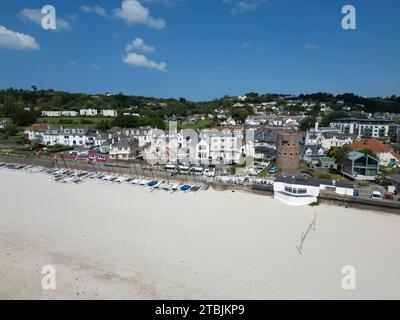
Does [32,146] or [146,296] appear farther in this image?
[32,146]

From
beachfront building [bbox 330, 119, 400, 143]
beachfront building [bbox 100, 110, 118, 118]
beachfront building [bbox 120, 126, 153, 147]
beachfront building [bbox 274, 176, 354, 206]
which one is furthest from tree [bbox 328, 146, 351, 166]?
beachfront building [bbox 100, 110, 118, 118]

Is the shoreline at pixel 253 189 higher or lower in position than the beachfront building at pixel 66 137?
lower

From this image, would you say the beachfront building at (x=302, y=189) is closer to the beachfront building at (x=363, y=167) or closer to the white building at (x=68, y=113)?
the beachfront building at (x=363, y=167)

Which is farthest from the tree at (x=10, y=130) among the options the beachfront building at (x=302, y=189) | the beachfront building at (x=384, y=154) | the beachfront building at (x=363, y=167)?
the beachfront building at (x=384, y=154)

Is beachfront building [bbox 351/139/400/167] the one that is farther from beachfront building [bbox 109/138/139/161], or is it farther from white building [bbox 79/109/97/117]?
white building [bbox 79/109/97/117]

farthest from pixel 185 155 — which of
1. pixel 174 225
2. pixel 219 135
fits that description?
pixel 174 225

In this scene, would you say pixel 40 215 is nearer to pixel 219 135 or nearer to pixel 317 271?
pixel 317 271
